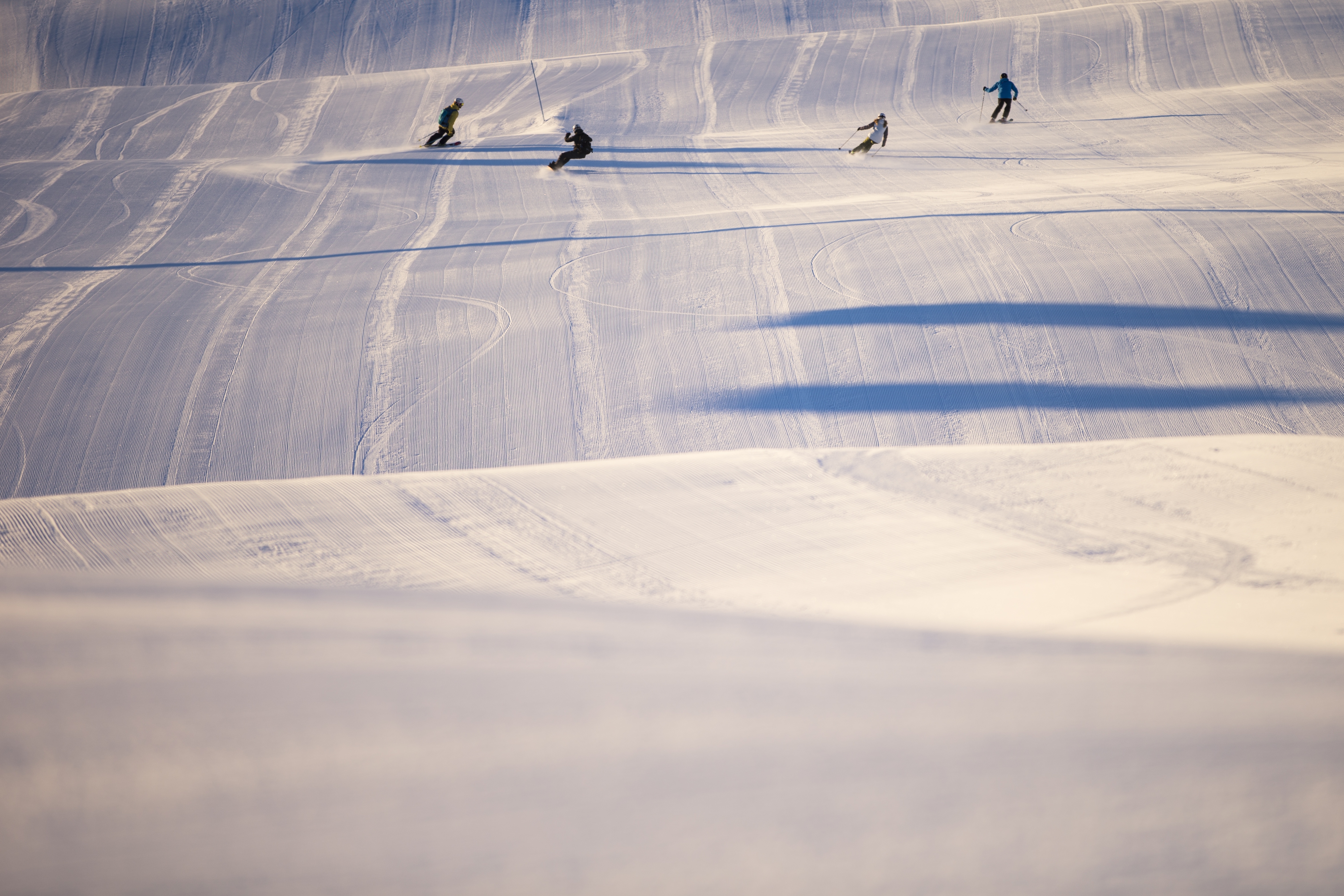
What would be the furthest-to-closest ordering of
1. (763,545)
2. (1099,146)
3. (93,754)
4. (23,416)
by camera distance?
(1099,146) < (23,416) < (763,545) < (93,754)

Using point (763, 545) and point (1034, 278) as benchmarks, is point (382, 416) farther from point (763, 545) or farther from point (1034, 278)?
point (1034, 278)

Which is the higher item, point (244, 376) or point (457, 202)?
point (457, 202)

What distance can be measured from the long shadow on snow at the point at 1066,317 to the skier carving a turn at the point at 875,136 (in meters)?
5.69

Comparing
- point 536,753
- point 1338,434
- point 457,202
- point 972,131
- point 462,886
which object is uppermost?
point 972,131

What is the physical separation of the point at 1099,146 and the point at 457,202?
28.1 ft

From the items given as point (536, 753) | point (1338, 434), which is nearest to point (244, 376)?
point (536, 753)

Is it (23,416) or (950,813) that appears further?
(23,416)

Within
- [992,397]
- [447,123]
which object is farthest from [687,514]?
[447,123]

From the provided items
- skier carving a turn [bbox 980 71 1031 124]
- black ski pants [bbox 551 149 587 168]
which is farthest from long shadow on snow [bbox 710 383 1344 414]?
skier carving a turn [bbox 980 71 1031 124]

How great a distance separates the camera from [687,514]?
412cm

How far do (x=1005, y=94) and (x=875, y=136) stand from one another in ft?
9.13

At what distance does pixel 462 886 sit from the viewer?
1.85 m

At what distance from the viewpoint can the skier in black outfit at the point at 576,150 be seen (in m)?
10.7

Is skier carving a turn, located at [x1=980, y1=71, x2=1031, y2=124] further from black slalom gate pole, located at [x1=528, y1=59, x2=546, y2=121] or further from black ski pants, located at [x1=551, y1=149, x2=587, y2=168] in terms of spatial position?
black slalom gate pole, located at [x1=528, y1=59, x2=546, y2=121]
